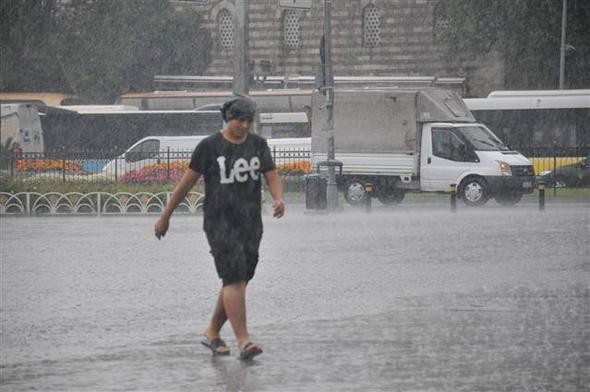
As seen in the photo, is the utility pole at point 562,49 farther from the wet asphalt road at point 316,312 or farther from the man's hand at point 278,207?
the man's hand at point 278,207

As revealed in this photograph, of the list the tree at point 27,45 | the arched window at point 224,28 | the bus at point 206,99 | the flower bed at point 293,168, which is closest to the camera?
the flower bed at point 293,168

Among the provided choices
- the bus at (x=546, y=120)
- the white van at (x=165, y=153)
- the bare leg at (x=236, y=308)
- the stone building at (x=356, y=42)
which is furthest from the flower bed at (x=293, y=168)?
the bare leg at (x=236, y=308)

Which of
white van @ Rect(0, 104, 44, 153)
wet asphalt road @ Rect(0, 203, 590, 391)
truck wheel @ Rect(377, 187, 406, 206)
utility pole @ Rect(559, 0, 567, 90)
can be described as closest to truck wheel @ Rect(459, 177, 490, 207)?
truck wheel @ Rect(377, 187, 406, 206)

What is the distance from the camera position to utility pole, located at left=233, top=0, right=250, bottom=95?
31.8 metres

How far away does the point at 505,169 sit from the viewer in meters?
36.5

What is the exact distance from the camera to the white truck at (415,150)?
3672cm

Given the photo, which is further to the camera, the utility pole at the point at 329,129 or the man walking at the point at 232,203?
the utility pole at the point at 329,129

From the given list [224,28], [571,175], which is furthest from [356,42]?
[571,175]

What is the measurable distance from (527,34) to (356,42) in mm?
15255

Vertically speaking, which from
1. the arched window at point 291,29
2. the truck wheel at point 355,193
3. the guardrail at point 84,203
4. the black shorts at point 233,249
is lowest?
the truck wheel at point 355,193

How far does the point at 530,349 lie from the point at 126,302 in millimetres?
4482

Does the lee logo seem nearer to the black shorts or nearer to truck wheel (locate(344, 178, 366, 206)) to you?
the black shorts

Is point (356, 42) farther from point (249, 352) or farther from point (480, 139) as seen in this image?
point (249, 352)

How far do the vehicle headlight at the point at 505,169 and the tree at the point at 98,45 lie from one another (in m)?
29.6
